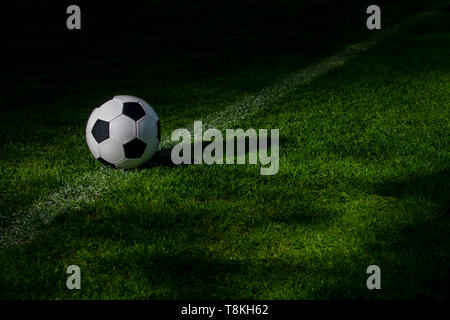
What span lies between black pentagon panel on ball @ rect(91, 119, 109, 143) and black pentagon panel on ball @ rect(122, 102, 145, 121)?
16 centimetres

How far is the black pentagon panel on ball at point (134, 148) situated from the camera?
3.58m

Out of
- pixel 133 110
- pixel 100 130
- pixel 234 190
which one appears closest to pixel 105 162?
pixel 100 130

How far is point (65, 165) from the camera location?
3.87 m

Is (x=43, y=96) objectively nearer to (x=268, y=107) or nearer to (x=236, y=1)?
(x=268, y=107)

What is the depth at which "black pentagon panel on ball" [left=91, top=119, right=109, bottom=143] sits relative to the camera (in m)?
3.61

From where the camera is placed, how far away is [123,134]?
3.59 meters

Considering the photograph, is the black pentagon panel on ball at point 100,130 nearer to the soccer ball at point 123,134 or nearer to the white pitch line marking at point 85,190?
the soccer ball at point 123,134

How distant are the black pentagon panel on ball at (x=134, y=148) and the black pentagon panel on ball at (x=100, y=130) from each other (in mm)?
→ 166

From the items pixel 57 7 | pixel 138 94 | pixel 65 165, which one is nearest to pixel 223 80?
pixel 138 94

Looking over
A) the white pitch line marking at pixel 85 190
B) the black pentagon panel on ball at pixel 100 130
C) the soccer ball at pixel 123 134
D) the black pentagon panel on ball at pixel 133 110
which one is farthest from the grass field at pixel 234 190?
the black pentagon panel on ball at pixel 133 110

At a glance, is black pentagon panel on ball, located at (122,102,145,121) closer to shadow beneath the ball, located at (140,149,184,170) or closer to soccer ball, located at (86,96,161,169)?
soccer ball, located at (86,96,161,169)

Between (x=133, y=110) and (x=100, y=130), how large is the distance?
267 millimetres

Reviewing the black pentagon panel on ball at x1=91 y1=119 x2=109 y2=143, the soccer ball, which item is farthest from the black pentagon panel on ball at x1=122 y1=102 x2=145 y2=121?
the black pentagon panel on ball at x1=91 y1=119 x2=109 y2=143
